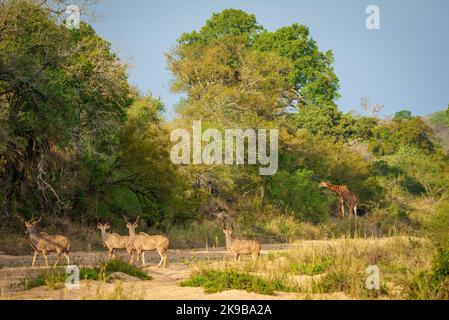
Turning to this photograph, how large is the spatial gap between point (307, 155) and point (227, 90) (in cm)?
653

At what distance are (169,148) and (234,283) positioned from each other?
19207 mm

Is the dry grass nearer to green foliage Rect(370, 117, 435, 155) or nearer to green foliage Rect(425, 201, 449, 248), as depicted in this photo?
green foliage Rect(425, 201, 449, 248)

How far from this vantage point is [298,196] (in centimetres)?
3919

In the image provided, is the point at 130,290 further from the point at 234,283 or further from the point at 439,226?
the point at 439,226

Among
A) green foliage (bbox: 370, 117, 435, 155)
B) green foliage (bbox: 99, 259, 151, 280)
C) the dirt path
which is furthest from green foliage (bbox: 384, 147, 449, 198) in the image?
green foliage (bbox: 99, 259, 151, 280)

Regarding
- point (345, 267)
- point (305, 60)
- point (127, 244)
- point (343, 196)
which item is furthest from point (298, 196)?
point (305, 60)

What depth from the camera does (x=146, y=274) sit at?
1670 centimetres

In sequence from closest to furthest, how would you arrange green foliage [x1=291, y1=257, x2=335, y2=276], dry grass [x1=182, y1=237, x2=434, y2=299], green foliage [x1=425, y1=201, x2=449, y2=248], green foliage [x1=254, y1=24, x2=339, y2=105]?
dry grass [x1=182, y1=237, x2=434, y2=299] < green foliage [x1=291, y1=257, x2=335, y2=276] < green foliage [x1=425, y1=201, x2=449, y2=248] < green foliage [x1=254, y1=24, x2=339, y2=105]

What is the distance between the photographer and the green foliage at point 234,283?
14.2m

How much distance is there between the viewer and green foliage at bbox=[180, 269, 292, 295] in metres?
14.2

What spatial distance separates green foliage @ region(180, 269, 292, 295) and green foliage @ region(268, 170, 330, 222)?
2314cm

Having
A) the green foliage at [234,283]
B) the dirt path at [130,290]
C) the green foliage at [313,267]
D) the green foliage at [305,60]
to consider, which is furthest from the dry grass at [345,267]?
the green foliage at [305,60]
